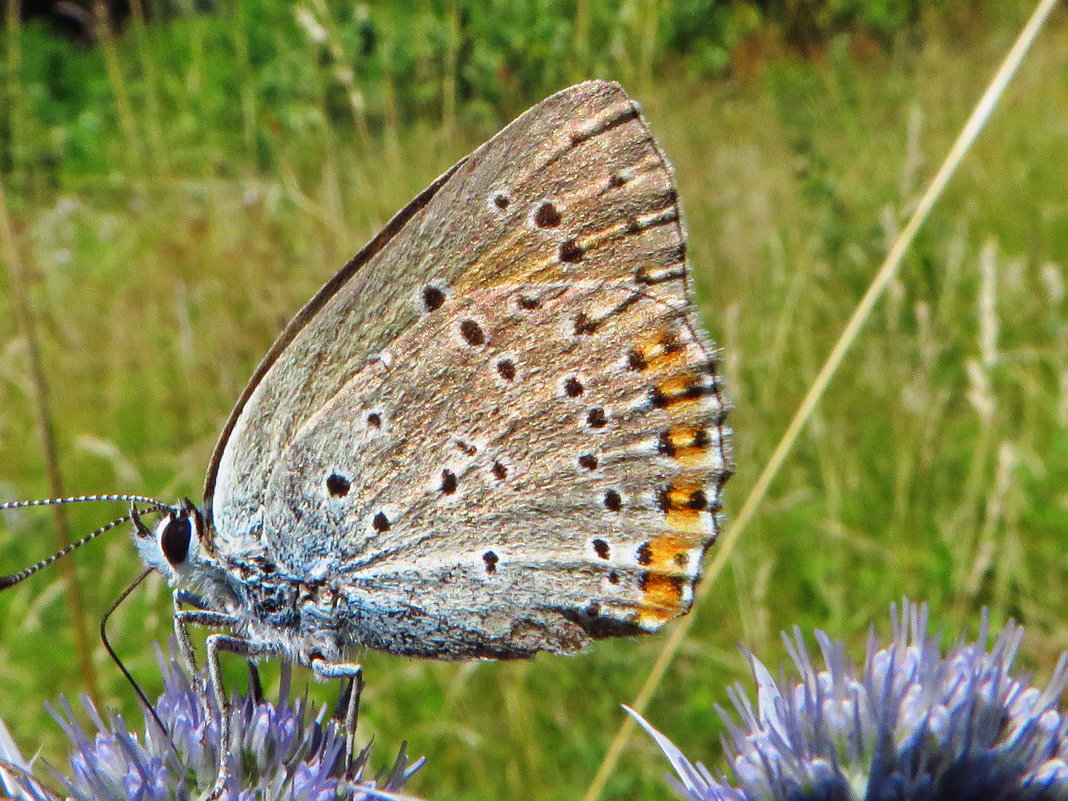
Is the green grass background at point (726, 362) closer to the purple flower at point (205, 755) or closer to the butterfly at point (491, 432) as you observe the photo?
the butterfly at point (491, 432)

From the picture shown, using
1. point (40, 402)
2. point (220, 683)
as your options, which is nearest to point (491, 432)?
point (220, 683)

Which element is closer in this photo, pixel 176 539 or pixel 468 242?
pixel 176 539

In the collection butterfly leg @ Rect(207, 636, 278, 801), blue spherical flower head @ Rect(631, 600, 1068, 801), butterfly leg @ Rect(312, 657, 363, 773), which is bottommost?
blue spherical flower head @ Rect(631, 600, 1068, 801)

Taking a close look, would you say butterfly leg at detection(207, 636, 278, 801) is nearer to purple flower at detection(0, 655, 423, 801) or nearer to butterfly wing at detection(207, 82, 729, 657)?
purple flower at detection(0, 655, 423, 801)

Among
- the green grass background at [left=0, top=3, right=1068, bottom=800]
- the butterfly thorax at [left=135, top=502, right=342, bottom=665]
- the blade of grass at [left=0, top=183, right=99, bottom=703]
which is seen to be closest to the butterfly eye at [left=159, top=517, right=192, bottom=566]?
the butterfly thorax at [left=135, top=502, right=342, bottom=665]

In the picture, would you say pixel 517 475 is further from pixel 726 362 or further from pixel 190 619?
pixel 726 362

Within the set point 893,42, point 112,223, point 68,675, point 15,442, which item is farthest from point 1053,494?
point 893,42

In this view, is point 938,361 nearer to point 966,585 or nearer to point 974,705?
point 966,585
